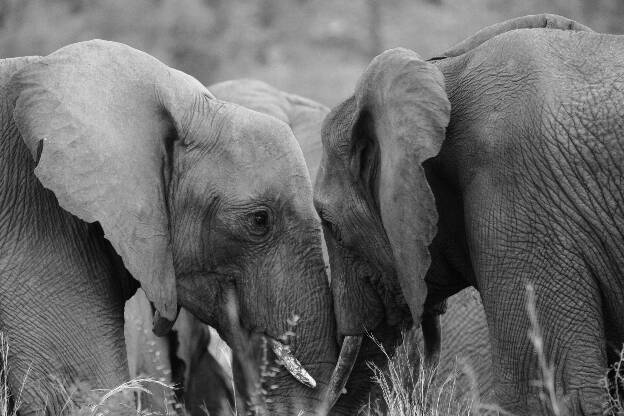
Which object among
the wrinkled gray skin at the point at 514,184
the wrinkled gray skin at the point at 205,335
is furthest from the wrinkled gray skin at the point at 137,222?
the wrinkled gray skin at the point at 205,335

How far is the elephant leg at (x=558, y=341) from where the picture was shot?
5020mm

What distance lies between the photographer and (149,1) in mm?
25609

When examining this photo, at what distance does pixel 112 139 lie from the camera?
225 inches

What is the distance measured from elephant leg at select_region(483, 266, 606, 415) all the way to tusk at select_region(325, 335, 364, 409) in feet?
4.22

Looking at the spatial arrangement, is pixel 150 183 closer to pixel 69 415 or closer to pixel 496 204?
pixel 69 415

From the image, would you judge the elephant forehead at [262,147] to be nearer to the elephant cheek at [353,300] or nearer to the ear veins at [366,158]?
the ear veins at [366,158]

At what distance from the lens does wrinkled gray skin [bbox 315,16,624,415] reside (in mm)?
5043

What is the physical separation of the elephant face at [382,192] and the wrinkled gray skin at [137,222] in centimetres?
20

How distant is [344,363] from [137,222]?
1.31 metres

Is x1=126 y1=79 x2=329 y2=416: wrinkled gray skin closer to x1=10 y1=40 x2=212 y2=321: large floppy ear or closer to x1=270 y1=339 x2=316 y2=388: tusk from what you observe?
x1=270 y1=339 x2=316 y2=388: tusk

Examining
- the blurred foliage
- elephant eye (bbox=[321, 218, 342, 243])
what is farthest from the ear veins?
the blurred foliage

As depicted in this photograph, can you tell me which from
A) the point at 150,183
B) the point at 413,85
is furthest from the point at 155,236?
the point at 413,85

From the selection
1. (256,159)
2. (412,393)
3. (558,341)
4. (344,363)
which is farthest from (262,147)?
(558,341)

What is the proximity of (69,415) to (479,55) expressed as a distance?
2330 millimetres
